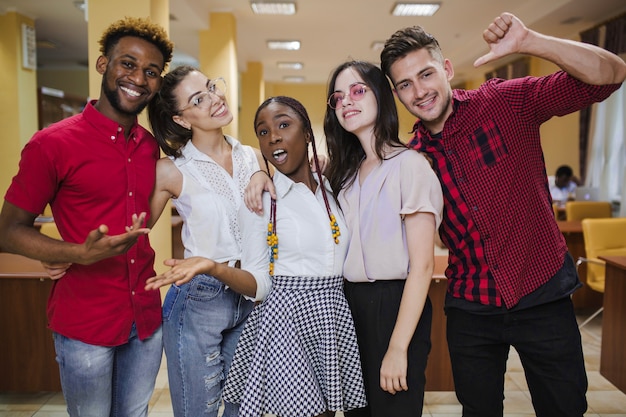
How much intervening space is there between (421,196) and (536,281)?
20.1 inches

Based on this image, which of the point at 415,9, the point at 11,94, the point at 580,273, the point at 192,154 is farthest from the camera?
the point at 11,94

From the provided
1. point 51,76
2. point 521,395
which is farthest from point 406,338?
point 51,76

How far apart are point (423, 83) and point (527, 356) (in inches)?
39.3

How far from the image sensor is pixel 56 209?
1.56 meters

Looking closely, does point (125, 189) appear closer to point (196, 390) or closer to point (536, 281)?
point (196, 390)

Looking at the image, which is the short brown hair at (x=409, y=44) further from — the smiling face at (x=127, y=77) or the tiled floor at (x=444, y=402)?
the tiled floor at (x=444, y=402)

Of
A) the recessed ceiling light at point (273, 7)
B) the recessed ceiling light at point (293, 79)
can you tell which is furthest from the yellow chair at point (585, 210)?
the recessed ceiling light at point (293, 79)

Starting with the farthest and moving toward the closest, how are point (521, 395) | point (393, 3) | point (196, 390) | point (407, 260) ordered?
point (393, 3) < point (521, 395) < point (196, 390) < point (407, 260)

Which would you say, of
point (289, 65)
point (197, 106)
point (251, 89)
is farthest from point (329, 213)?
point (289, 65)

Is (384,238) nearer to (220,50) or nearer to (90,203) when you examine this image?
(90,203)

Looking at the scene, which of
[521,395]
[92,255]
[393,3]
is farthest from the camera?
[393,3]

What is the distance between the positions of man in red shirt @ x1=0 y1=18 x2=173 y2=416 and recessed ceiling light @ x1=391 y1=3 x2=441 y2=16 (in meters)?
6.16

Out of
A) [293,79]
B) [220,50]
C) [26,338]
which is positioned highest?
[293,79]

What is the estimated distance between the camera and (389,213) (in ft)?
5.06
